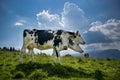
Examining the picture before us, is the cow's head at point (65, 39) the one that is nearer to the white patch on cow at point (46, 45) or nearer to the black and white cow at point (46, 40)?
the black and white cow at point (46, 40)

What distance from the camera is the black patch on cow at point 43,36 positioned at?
19906 millimetres

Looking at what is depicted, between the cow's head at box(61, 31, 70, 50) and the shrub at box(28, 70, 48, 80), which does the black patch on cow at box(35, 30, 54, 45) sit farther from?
the shrub at box(28, 70, 48, 80)

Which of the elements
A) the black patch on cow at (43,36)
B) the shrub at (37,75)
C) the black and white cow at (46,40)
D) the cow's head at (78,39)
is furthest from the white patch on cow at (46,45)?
the shrub at (37,75)

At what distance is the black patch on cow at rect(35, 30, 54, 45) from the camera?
19906 millimetres

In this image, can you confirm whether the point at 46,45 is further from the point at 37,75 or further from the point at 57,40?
the point at 37,75

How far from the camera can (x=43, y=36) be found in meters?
20.1

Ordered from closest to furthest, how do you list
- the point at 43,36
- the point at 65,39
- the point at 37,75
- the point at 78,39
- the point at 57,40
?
the point at 37,75, the point at 57,40, the point at 43,36, the point at 65,39, the point at 78,39

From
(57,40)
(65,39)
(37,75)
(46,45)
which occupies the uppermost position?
(65,39)

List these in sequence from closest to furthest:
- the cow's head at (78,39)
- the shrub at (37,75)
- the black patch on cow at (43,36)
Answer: the shrub at (37,75) → the black patch on cow at (43,36) → the cow's head at (78,39)

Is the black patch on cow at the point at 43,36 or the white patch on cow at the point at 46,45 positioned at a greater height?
the black patch on cow at the point at 43,36

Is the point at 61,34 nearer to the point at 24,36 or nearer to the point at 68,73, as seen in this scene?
the point at 24,36

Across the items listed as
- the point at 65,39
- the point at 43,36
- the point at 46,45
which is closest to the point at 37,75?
the point at 46,45

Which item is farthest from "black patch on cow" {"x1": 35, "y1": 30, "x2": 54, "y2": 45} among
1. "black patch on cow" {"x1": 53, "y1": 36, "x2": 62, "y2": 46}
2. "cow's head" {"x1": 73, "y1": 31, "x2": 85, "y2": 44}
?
"cow's head" {"x1": 73, "y1": 31, "x2": 85, "y2": 44}

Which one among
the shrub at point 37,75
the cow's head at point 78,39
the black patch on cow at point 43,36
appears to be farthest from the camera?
the cow's head at point 78,39
